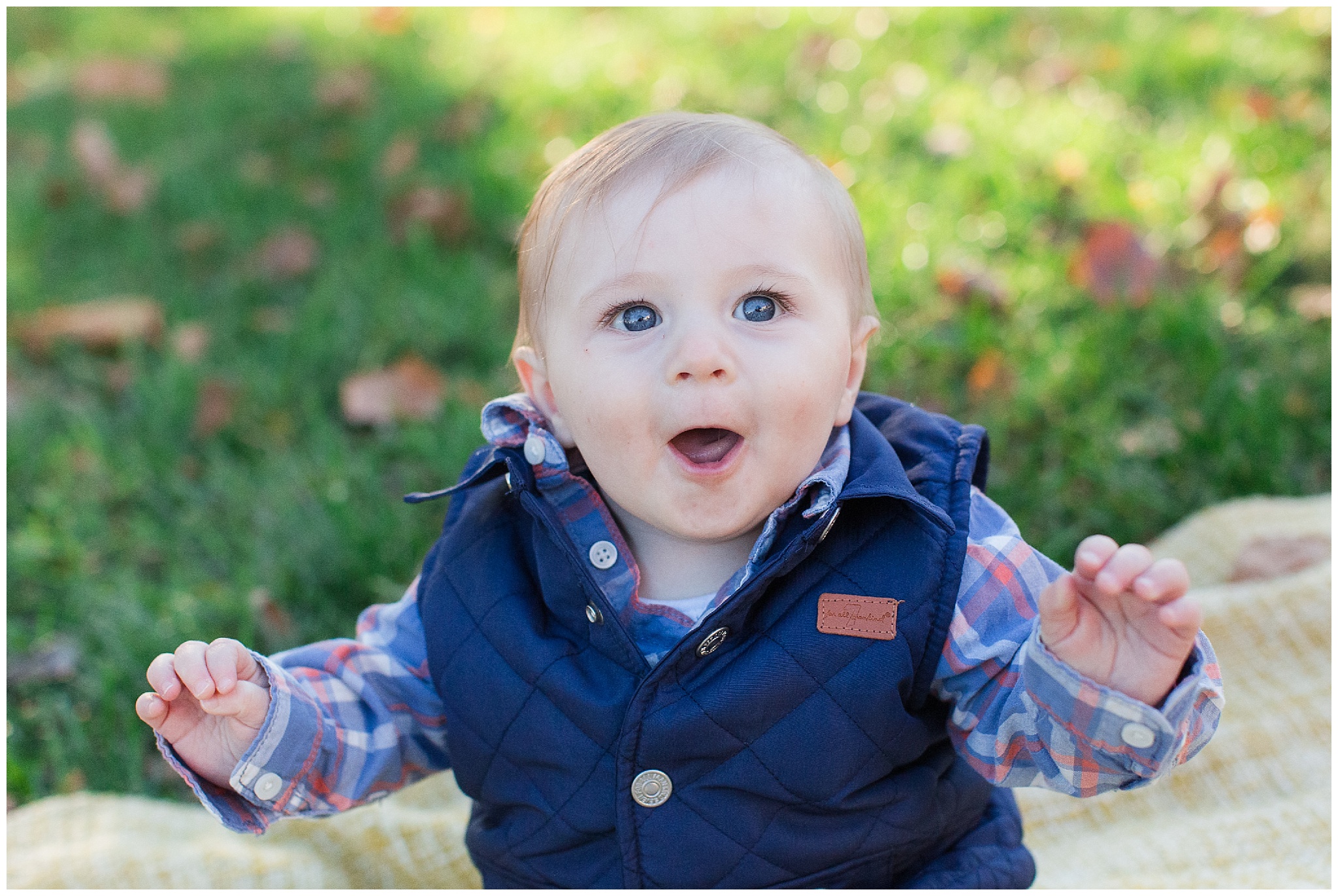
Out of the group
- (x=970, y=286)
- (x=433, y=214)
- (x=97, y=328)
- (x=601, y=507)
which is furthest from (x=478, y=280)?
(x=601, y=507)

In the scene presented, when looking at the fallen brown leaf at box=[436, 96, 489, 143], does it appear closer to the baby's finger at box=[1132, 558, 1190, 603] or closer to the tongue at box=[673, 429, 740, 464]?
the tongue at box=[673, 429, 740, 464]

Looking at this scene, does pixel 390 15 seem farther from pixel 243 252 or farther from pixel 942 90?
pixel 942 90

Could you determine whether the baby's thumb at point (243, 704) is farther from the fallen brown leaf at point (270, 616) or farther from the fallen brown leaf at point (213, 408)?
the fallen brown leaf at point (213, 408)

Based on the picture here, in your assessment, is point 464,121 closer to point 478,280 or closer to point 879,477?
point 478,280

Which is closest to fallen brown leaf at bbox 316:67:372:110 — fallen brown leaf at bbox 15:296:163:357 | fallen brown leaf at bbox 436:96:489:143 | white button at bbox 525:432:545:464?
fallen brown leaf at bbox 436:96:489:143


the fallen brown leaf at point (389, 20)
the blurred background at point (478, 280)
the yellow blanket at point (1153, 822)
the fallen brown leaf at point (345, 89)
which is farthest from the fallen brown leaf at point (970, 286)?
the fallen brown leaf at point (389, 20)

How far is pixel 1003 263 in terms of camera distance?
2898 mm

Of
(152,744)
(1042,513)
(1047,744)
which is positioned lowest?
(152,744)

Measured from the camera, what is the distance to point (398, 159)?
3.82 m

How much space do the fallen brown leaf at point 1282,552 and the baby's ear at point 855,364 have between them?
→ 102cm

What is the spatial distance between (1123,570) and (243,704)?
94 cm

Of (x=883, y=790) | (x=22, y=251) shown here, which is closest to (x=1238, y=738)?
(x=883, y=790)

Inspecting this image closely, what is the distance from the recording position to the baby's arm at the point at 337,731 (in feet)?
4.79

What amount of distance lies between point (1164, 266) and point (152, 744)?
7.27 ft
